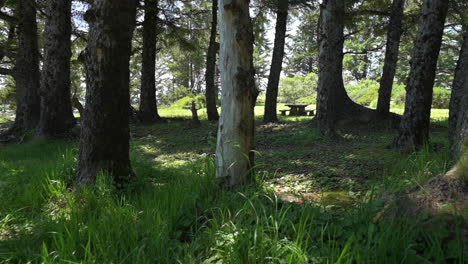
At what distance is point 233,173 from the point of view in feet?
12.1

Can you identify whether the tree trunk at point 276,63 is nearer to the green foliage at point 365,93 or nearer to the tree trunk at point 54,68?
the tree trunk at point 54,68

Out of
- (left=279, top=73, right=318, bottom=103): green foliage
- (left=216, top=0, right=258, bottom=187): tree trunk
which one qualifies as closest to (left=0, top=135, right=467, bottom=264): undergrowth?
(left=216, top=0, right=258, bottom=187): tree trunk

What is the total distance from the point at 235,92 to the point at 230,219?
157 cm

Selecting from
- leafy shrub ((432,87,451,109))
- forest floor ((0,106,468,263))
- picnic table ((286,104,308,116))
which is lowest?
forest floor ((0,106,468,263))

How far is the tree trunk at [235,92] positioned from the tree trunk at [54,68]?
656cm

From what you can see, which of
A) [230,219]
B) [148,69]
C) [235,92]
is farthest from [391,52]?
[230,219]

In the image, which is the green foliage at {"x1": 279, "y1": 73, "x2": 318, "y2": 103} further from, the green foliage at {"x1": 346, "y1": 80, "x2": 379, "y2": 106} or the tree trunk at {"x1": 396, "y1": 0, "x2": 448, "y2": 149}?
the tree trunk at {"x1": 396, "y1": 0, "x2": 448, "y2": 149}

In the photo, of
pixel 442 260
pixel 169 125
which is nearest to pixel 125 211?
pixel 442 260

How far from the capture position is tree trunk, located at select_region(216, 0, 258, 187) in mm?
3619

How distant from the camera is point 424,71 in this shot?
583 cm

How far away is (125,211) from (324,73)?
7.25 meters

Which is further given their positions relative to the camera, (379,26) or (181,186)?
(379,26)

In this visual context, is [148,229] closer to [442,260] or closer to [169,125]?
[442,260]

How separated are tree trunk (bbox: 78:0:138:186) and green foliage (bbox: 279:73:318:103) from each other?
32.4m
